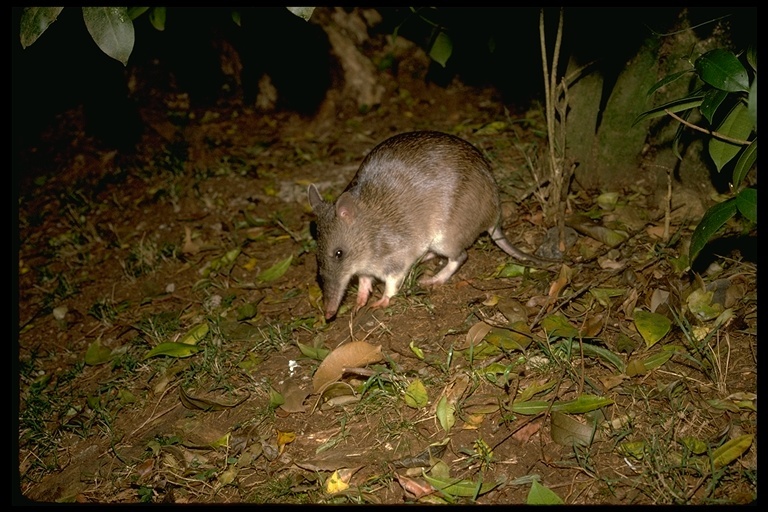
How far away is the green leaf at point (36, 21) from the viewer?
2.46 metres

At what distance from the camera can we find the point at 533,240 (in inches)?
176

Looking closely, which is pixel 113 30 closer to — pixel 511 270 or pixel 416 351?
pixel 416 351

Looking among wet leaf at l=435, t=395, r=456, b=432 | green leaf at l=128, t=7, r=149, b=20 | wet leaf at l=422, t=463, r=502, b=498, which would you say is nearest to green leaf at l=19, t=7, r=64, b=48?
green leaf at l=128, t=7, r=149, b=20

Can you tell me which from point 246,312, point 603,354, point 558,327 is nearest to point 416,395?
point 558,327

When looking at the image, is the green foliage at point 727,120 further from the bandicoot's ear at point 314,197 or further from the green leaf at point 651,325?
the bandicoot's ear at point 314,197

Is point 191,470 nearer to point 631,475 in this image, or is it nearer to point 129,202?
point 631,475

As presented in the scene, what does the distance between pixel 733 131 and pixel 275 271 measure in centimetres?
332

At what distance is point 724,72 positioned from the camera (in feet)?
7.80

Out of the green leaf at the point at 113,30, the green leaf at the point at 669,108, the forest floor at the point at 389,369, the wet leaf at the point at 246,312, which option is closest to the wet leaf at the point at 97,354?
the forest floor at the point at 389,369

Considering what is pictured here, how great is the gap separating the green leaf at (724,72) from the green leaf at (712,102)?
0.17m

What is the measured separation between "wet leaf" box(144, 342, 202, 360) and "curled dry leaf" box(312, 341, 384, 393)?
106 cm

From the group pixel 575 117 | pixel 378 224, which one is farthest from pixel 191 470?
pixel 575 117

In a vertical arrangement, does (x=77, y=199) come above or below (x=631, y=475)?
below

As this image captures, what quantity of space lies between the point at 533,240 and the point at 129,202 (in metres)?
4.40
